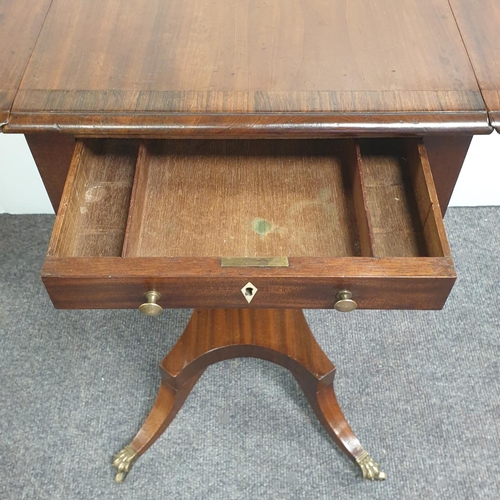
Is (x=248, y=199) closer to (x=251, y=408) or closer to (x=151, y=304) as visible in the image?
(x=151, y=304)

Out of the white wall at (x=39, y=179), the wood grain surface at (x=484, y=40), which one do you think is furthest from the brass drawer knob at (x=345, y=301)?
the white wall at (x=39, y=179)

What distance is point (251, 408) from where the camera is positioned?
106 cm

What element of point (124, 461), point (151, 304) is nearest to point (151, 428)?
point (124, 461)

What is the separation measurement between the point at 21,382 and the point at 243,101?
754 mm

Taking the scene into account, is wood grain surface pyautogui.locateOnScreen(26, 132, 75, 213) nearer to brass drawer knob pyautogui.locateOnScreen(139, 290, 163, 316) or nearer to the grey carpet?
brass drawer knob pyautogui.locateOnScreen(139, 290, 163, 316)

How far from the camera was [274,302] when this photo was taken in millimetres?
637

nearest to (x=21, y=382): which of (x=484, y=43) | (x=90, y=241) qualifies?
(x=90, y=241)

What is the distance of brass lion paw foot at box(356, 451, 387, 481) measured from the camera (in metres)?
0.96

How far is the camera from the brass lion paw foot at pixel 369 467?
3.16ft

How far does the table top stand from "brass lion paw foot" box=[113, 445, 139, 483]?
59 cm

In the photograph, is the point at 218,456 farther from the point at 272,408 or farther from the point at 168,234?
the point at 168,234

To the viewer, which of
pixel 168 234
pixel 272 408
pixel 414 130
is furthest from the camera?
pixel 272 408

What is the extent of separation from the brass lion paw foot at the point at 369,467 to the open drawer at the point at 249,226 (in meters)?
0.43

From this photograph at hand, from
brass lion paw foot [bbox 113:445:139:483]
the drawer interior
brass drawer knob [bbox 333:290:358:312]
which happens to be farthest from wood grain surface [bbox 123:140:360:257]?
brass lion paw foot [bbox 113:445:139:483]
